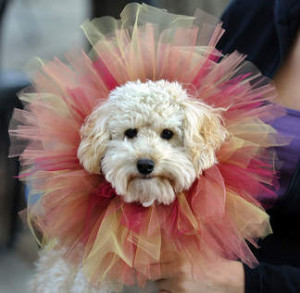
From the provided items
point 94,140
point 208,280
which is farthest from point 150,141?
point 208,280

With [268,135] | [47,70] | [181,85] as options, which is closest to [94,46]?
[47,70]

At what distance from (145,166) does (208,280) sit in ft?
1.01

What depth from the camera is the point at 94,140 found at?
863 millimetres

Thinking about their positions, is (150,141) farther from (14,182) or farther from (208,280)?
(14,182)

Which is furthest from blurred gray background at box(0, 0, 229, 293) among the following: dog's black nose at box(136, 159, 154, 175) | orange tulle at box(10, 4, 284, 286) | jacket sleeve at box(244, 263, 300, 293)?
jacket sleeve at box(244, 263, 300, 293)

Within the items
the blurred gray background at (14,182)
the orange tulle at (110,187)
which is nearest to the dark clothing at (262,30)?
the orange tulle at (110,187)

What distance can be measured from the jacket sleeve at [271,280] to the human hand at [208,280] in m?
0.02

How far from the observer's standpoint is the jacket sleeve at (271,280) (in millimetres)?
941

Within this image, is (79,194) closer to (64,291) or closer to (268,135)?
(64,291)

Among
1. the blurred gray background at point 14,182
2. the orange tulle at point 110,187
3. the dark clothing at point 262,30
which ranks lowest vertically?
the blurred gray background at point 14,182

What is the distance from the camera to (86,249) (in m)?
0.91

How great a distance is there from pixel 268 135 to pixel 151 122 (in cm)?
27

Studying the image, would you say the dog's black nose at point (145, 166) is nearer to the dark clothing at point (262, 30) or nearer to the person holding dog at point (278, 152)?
the person holding dog at point (278, 152)

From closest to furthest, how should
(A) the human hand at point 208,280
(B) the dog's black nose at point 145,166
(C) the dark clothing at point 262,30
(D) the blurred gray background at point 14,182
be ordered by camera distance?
(B) the dog's black nose at point 145,166 → (A) the human hand at point 208,280 → (C) the dark clothing at point 262,30 → (D) the blurred gray background at point 14,182
